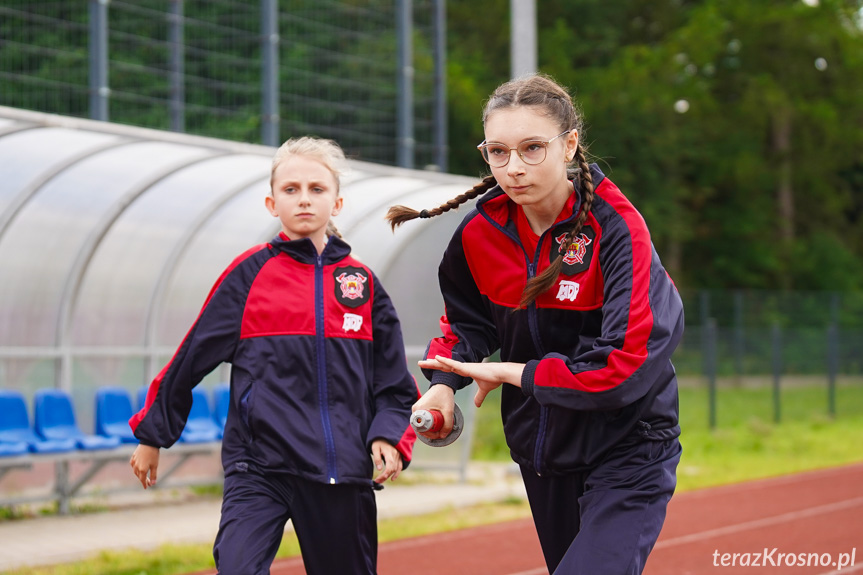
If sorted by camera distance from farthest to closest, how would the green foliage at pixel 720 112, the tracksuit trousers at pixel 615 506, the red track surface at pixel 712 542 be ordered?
the green foliage at pixel 720 112
the red track surface at pixel 712 542
the tracksuit trousers at pixel 615 506

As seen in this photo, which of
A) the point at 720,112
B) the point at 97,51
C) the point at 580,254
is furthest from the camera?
the point at 720,112

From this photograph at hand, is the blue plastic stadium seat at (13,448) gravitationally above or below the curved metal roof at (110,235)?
below

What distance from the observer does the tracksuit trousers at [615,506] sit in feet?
9.96

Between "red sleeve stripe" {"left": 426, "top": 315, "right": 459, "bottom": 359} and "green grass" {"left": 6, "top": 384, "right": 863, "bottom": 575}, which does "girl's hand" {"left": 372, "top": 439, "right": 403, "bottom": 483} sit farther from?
"green grass" {"left": 6, "top": 384, "right": 863, "bottom": 575}

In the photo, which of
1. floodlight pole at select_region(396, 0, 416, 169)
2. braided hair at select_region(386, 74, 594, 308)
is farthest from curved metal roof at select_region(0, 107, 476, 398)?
floodlight pole at select_region(396, 0, 416, 169)

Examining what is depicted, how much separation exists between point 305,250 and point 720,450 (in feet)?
39.6

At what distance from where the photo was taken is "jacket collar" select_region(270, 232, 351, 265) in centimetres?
416

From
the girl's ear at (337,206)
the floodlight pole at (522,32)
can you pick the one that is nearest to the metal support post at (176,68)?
the floodlight pole at (522,32)

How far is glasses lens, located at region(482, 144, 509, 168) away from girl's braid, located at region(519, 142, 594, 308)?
25cm

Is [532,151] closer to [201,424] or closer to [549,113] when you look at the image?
[549,113]

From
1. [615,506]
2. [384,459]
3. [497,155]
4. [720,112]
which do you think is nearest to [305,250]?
[384,459]

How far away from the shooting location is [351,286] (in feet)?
13.8

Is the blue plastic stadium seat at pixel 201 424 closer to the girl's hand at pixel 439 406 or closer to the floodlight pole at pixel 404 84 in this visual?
the girl's hand at pixel 439 406

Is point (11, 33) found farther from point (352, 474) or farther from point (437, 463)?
point (352, 474)
